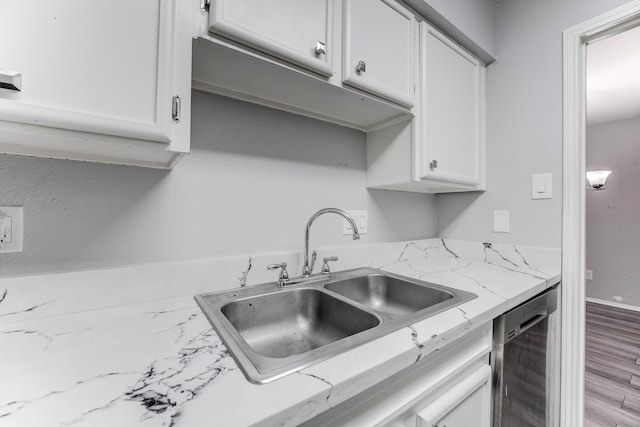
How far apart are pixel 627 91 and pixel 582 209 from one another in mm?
2588

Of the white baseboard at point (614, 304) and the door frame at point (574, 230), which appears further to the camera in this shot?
the white baseboard at point (614, 304)

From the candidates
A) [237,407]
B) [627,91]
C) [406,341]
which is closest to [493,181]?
[406,341]

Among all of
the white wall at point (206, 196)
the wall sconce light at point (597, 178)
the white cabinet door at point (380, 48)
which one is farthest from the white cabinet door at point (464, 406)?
the wall sconce light at point (597, 178)

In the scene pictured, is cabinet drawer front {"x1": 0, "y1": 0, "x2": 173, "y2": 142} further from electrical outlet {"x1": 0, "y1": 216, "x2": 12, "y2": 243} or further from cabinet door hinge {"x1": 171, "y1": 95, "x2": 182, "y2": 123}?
electrical outlet {"x1": 0, "y1": 216, "x2": 12, "y2": 243}

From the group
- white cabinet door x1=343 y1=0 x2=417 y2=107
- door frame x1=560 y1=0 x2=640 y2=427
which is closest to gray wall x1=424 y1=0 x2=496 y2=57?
white cabinet door x1=343 y1=0 x2=417 y2=107

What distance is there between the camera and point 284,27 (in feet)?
2.75

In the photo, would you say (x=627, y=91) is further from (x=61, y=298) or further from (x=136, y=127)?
(x=61, y=298)

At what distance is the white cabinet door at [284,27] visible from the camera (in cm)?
74

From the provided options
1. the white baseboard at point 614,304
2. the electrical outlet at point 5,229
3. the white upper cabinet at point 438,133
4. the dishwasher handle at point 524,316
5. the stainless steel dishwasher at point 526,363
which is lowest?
the white baseboard at point 614,304

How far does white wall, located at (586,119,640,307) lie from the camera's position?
3326mm

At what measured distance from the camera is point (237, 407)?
1.32 feet

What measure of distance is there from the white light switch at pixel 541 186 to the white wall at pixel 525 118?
0.8 inches

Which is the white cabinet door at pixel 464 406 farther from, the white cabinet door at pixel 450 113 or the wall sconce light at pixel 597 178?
the wall sconce light at pixel 597 178

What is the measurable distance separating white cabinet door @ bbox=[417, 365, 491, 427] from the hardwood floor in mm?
1144
